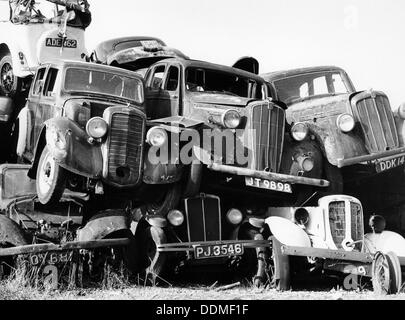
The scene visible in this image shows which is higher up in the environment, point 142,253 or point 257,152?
point 257,152

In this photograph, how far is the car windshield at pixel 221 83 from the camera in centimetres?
1046

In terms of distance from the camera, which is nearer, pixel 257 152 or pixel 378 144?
pixel 257 152

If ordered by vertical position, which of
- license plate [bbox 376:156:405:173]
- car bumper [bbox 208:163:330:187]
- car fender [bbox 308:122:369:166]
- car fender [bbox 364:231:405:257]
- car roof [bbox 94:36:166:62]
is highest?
car roof [bbox 94:36:166:62]

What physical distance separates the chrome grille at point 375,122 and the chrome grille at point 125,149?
145 inches

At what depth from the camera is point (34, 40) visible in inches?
460

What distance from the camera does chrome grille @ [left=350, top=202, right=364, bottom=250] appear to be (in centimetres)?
880

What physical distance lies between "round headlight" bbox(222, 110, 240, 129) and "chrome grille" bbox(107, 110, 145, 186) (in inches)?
53.7

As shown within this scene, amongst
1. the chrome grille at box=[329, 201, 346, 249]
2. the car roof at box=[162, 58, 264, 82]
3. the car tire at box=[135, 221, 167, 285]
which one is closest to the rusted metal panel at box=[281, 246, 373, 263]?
the chrome grille at box=[329, 201, 346, 249]

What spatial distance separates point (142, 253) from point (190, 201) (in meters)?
0.93

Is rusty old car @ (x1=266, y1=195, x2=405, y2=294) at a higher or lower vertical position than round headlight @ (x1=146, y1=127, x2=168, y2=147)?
lower

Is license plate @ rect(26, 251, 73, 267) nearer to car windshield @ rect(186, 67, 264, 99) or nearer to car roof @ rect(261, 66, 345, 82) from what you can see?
car windshield @ rect(186, 67, 264, 99)

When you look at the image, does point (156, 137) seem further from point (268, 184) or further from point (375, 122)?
point (375, 122)
